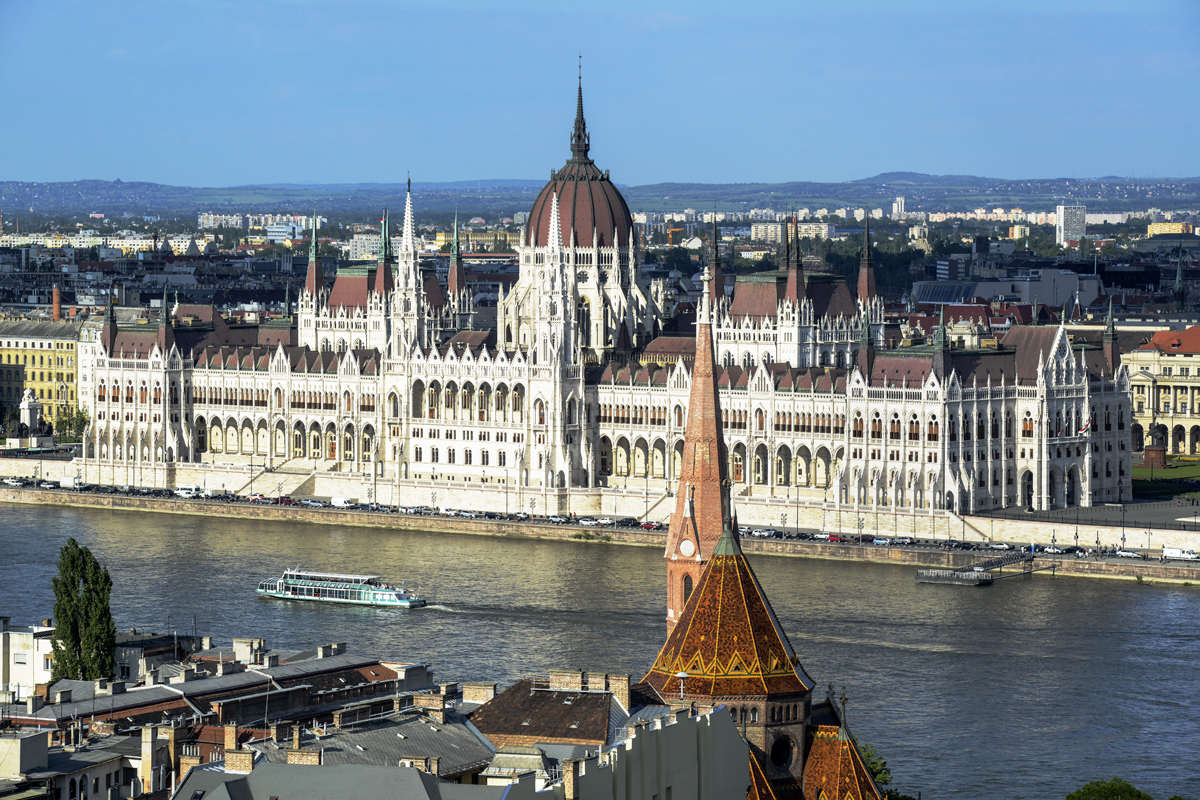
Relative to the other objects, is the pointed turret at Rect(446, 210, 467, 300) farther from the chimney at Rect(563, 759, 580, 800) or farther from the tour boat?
the chimney at Rect(563, 759, 580, 800)

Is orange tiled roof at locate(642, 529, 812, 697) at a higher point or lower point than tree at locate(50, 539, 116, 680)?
higher

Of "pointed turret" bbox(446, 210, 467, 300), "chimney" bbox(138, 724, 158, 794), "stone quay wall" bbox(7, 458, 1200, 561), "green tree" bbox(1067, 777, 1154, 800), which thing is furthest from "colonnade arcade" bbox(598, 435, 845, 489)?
"chimney" bbox(138, 724, 158, 794)

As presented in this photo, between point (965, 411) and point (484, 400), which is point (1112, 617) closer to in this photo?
point (965, 411)

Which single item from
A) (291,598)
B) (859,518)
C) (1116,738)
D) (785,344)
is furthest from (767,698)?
(785,344)

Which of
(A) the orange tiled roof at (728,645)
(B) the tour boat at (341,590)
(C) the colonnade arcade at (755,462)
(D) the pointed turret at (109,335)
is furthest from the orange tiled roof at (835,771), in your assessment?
(D) the pointed turret at (109,335)

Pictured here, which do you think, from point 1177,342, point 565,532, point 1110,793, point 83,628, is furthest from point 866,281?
point 1110,793
